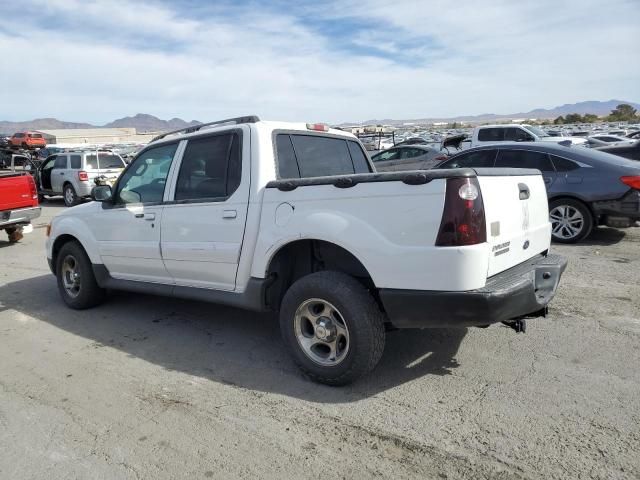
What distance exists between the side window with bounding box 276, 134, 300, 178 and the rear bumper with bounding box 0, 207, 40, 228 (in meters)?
7.53

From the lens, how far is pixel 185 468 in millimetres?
2791

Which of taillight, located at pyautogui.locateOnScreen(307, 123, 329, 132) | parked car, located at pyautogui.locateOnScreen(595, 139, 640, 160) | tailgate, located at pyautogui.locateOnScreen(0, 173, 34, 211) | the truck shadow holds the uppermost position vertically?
taillight, located at pyautogui.locateOnScreen(307, 123, 329, 132)

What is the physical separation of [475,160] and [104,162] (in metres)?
12.7

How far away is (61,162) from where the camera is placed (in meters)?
17.2

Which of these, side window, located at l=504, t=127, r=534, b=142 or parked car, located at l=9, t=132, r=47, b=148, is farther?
parked car, located at l=9, t=132, r=47, b=148

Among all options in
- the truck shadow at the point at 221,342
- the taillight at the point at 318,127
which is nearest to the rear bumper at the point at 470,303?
the truck shadow at the point at 221,342

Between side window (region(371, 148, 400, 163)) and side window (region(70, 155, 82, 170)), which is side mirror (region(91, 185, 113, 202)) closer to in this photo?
side window (region(371, 148, 400, 163))

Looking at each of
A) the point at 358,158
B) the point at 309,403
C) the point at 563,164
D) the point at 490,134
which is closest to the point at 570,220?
the point at 563,164

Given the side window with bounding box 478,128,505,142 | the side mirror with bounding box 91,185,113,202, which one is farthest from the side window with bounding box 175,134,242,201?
the side window with bounding box 478,128,505,142

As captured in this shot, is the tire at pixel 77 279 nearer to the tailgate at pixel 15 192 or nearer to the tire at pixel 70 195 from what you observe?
the tailgate at pixel 15 192

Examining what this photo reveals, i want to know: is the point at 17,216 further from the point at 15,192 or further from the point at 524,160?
the point at 524,160

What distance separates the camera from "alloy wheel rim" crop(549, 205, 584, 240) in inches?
312

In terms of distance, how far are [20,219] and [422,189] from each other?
9.05 m

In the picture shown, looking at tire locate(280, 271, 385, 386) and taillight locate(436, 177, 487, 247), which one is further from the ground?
taillight locate(436, 177, 487, 247)
